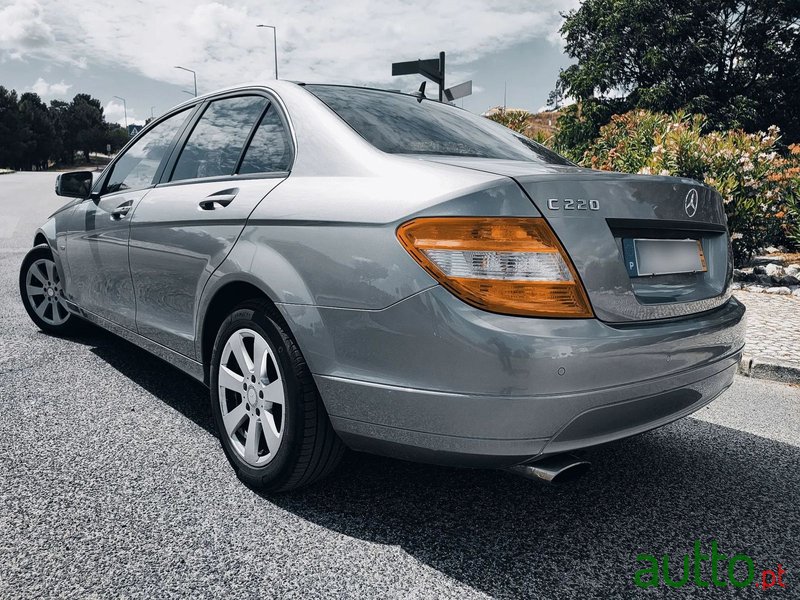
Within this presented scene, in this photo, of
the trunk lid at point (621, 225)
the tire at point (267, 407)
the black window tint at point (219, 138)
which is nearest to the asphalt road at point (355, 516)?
the tire at point (267, 407)

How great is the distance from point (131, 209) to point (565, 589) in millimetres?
2784

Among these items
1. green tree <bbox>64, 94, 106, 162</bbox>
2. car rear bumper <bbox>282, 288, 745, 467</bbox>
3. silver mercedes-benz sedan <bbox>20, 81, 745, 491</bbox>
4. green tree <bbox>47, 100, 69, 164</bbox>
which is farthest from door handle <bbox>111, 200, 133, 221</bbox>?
green tree <bbox>64, 94, 106, 162</bbox>

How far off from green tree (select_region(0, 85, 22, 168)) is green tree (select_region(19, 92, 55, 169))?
62cm

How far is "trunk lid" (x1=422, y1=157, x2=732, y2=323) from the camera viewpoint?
1.95 m

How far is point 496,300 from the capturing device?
1864mm

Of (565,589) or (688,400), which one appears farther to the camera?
(688,400)

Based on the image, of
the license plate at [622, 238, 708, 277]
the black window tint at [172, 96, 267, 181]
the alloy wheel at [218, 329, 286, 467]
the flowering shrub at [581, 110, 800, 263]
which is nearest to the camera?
the license plate at [622, 238, 708, 277]

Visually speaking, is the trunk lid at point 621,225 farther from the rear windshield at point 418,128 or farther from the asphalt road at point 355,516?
the asphalt road at point 355,516

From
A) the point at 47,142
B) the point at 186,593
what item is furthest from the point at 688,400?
the point at 47,142

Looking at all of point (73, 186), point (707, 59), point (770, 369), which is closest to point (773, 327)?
A: point (770, 369)

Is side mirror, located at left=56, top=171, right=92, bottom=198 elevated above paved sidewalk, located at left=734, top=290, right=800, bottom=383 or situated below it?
above

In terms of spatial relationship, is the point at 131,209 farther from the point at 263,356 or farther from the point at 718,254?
the point at 718,254

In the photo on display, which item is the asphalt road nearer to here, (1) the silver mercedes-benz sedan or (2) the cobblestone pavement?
(1) the silver mercedes-benz sedan

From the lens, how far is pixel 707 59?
27500 mm
